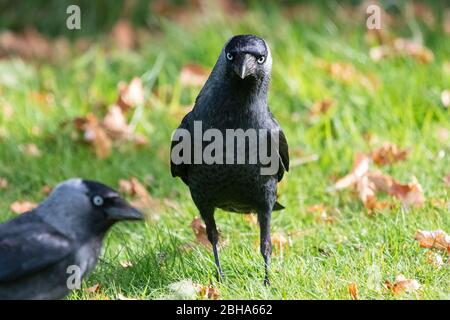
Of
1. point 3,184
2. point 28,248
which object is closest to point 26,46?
point 3,184

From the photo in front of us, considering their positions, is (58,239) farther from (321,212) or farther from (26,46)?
(26,46)

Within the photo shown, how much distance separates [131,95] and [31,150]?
0.94m

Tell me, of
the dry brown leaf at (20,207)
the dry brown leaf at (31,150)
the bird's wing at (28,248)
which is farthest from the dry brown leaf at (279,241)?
the dry brown leaf at (31,150)

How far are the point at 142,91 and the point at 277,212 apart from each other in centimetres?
218

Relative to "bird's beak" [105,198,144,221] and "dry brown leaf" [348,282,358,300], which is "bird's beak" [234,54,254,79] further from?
"dry brown leaf" [348,282,358,300]

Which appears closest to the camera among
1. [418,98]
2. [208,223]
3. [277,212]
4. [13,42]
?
Answer: [208,223]

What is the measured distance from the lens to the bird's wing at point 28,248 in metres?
3.88

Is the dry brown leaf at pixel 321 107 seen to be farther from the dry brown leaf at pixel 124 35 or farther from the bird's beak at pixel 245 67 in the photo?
the bird's beak at pixel 245 67

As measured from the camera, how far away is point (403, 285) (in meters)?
4.23

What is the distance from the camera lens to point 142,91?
740cm

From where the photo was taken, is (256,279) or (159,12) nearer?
(256,279)
